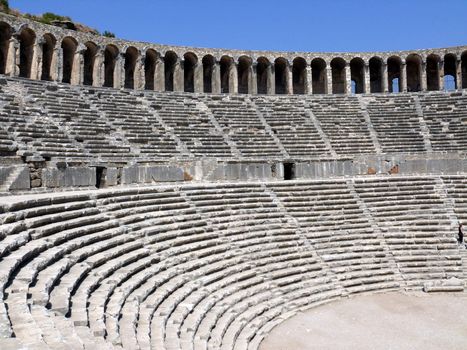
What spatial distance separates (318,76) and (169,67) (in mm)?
11565

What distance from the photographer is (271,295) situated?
11.4 metres

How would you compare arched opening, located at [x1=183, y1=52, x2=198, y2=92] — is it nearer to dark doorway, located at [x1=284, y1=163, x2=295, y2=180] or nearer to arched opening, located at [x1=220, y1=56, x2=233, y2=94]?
arched opening, located at [x1=220, y1=56, x2=233, y2=94]

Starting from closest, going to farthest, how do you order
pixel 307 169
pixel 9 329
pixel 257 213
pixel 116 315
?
pixel 9 329 → pixel 116 315 → pixel 257 213 → pixel 307 169

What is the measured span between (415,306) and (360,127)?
15617 mm

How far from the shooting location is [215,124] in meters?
24.7

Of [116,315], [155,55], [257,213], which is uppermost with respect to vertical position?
[155,55]

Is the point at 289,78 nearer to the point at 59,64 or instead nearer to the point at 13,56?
the point at 59,64

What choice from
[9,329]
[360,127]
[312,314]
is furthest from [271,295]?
[360,127]

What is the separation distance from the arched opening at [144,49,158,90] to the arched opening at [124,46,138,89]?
3.01 feet

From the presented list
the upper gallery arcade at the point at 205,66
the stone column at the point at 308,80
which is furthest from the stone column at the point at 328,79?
the stone column at the point at 308,80

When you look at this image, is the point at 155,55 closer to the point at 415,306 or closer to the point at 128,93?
the point at 128,93

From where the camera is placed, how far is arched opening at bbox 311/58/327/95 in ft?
111

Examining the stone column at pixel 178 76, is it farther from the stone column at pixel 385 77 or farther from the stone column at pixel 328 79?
the stone column at pixel 385 77

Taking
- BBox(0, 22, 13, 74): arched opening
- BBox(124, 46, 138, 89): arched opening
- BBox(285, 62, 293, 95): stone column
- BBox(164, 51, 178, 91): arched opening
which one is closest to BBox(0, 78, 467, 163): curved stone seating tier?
BBox(285, 62, 293, 95): stone column
